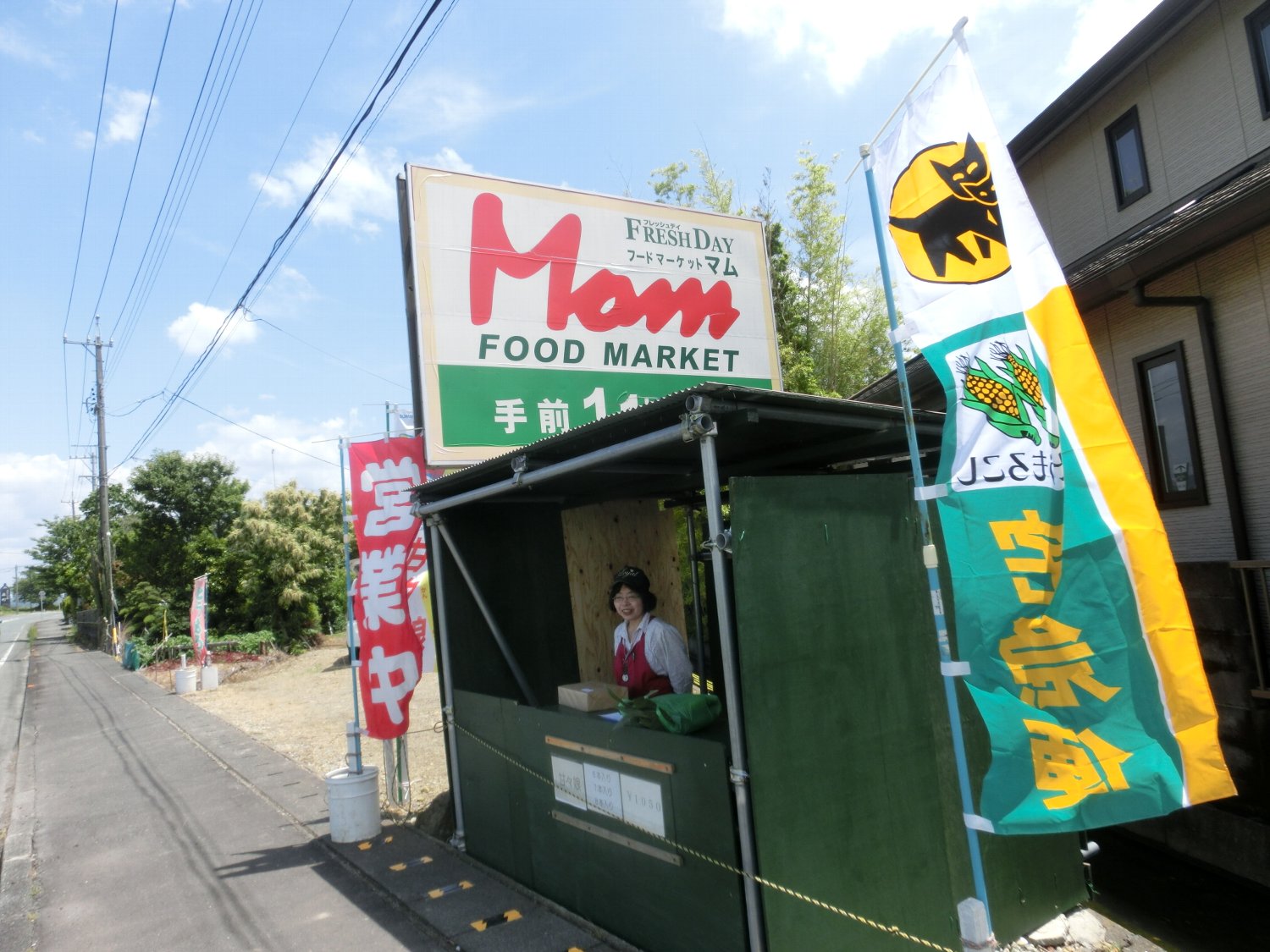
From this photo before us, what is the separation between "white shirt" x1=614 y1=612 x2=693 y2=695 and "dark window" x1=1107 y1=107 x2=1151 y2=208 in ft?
26.4

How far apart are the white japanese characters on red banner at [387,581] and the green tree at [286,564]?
21.4 metres

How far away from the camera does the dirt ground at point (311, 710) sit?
392 inches

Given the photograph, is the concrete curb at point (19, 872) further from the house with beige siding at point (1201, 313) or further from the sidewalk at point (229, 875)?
the house with beige siding at point (1201, 313)

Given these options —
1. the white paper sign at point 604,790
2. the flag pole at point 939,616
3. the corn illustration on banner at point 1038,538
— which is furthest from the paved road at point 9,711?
the corn illustration on banner at point 1038,538

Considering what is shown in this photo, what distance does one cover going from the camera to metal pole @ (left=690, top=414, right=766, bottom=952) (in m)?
3.41

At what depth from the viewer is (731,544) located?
136 inches

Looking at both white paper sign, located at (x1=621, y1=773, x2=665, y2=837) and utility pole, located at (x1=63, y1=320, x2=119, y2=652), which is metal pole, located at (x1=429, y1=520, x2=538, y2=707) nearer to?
white paper sign, located at (x1=621, y1=773, x2=665, y2=837)

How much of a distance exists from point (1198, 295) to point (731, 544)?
6384 millimetres

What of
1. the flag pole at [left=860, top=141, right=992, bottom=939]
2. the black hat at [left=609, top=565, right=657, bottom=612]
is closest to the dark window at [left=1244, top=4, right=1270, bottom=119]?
the flag pole at [left=860, top=141, right=992, bottom=939]

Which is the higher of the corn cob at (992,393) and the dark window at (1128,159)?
the dark window at (1128,159)

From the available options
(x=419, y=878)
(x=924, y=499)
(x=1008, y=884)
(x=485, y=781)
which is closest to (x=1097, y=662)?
(x=924, y=499)

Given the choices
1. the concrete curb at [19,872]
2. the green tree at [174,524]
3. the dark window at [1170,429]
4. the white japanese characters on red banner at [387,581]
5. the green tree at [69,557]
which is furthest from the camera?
the green tree at [69,557]

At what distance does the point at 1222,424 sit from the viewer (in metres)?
7.24

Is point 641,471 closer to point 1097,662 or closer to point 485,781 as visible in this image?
point 485,781
